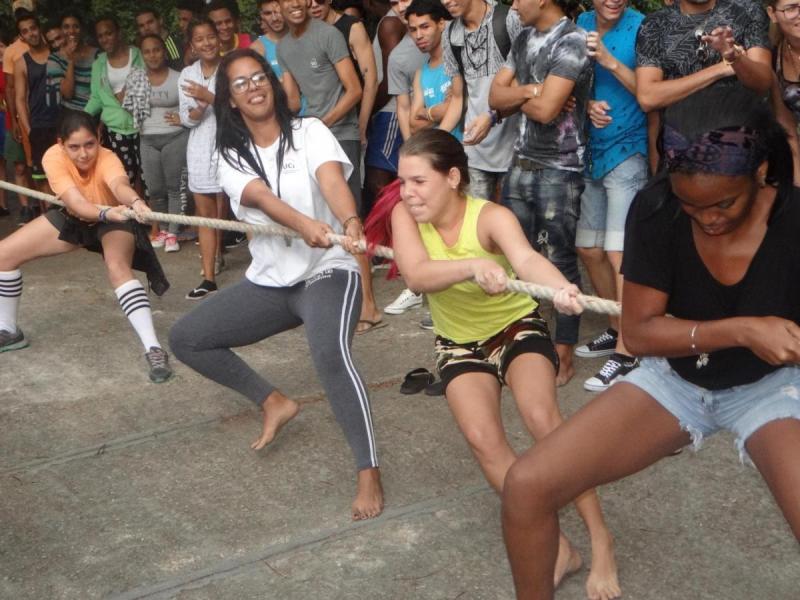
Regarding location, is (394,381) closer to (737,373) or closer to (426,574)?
(426,574)

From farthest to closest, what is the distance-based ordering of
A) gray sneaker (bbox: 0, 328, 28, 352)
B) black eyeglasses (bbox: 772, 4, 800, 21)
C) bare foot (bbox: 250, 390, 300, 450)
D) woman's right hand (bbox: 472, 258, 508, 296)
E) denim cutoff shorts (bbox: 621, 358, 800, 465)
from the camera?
gray sneaker (bbox: 0, 328, 28, 352)
bare foot (bbox: 250, 390, 300, 450)
black eyeglasses (bbox: 772, 4, 800, 21)
woman's right hand (bbox: 472, 258, 508, 296)
denim cutoff shorts (bbox: 621, 358, 800, 465)

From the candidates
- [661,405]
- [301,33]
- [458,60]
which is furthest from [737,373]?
[301,33]

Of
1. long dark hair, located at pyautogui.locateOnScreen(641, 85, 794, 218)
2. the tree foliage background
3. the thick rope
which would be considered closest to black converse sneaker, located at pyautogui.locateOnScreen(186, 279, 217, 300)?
the thick rope

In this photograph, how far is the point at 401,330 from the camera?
19.6 feet

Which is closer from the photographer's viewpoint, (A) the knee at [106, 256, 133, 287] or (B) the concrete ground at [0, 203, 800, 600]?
(B) the concrete ground at [0, 203, 800, 600]

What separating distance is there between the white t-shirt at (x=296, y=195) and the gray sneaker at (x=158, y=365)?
4.21 feet

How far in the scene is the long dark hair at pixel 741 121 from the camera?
245 cm

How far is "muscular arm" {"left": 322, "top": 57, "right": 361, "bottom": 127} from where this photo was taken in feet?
20.7

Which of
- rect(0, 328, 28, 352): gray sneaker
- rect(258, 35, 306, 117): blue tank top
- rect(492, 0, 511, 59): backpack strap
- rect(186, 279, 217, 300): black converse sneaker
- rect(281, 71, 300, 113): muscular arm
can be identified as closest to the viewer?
rect(492, 0, 511, 59): backpack strap

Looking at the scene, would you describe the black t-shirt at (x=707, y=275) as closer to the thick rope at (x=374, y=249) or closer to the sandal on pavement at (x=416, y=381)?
the thick rope at (x=374, y=249)

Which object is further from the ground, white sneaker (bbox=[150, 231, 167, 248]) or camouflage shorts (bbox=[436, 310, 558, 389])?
camouflage shorts (bbox=[436, 310, 558, 389])

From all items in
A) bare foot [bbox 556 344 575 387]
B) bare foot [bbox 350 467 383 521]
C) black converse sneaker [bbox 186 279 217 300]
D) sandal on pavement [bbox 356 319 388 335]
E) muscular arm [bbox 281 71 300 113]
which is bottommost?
black converse sneaker [bbox 186 279 217 300]

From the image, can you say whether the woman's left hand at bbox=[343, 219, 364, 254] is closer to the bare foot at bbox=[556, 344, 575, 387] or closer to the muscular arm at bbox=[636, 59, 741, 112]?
the bare foot at bbox=[556, 344, 575, 387]

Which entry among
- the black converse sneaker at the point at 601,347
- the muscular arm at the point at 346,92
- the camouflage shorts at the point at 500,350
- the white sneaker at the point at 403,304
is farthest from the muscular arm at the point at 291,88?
the camouflage shorts at the point at 500,350
